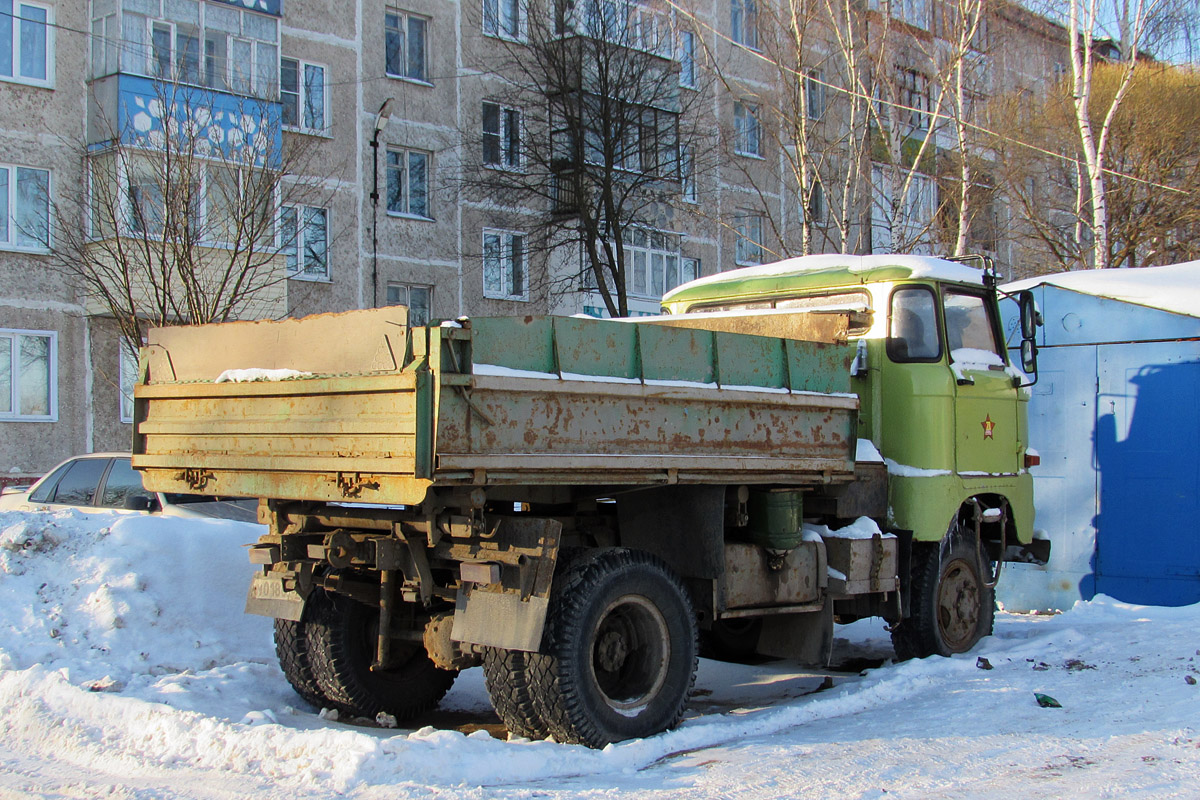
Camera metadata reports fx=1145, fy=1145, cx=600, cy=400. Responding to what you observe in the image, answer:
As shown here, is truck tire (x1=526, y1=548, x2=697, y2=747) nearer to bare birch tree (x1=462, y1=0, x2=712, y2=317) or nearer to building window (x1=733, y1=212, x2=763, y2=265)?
bare birch tree (x1=462, y1=0, x2=712, y2=317)

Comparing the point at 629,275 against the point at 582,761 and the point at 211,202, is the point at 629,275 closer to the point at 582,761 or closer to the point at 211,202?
the point at 211,202

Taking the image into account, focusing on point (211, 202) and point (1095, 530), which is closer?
point (1095, 530)

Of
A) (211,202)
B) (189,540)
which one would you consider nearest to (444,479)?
(189,540)

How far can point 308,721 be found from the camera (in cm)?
623

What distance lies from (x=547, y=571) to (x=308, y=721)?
74.7 inches

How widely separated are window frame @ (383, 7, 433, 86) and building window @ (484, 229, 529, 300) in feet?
12.1

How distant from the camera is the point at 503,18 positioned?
26.8 meters

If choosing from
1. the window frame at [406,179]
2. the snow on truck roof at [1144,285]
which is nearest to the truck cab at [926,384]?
the snow on truck roof at [1144,285]

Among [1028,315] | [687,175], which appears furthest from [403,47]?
[1028,315]

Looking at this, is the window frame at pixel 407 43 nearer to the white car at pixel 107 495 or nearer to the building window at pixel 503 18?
the building window at pixel 503 18

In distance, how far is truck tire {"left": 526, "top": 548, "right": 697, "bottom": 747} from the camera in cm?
540

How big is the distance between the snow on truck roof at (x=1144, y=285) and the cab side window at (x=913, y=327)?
3.34 meters

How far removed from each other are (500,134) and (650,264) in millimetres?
5252

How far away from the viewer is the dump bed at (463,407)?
4977 millimetres
